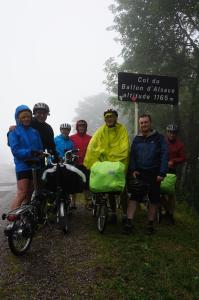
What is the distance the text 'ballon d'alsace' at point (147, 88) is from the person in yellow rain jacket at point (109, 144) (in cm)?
251

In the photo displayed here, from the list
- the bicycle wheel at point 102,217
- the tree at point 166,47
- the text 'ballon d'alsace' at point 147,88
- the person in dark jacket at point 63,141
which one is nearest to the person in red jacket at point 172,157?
the text 'ballon d'alsace' at point 147,88

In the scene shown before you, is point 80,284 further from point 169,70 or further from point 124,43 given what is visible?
point 124,43

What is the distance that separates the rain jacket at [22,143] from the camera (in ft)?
19.5

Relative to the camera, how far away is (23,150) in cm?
591

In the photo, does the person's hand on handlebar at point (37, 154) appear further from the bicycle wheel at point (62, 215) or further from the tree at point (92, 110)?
the tree at point (92, 110)

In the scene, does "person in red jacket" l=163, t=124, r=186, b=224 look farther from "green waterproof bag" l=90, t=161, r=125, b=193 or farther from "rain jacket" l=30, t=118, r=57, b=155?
"rain jacket" l=30, t=118, r=57, b=155

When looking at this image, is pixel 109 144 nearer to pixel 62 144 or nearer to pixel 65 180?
pixel 65 180

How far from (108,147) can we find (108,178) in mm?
1022

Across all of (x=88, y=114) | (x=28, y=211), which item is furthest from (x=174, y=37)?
(x=88, y=114)

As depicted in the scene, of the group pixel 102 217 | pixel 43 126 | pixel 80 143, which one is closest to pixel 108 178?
pixel 102 217

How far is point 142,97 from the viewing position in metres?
9.88

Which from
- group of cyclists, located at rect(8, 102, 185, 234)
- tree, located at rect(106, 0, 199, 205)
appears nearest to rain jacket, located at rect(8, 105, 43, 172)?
group of cyclists, located at rect(8, 102, 185, 234)

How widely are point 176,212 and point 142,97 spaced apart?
3.48 meters

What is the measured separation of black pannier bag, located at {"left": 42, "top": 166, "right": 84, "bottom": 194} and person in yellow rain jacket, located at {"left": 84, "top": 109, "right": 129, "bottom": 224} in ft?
2.52
